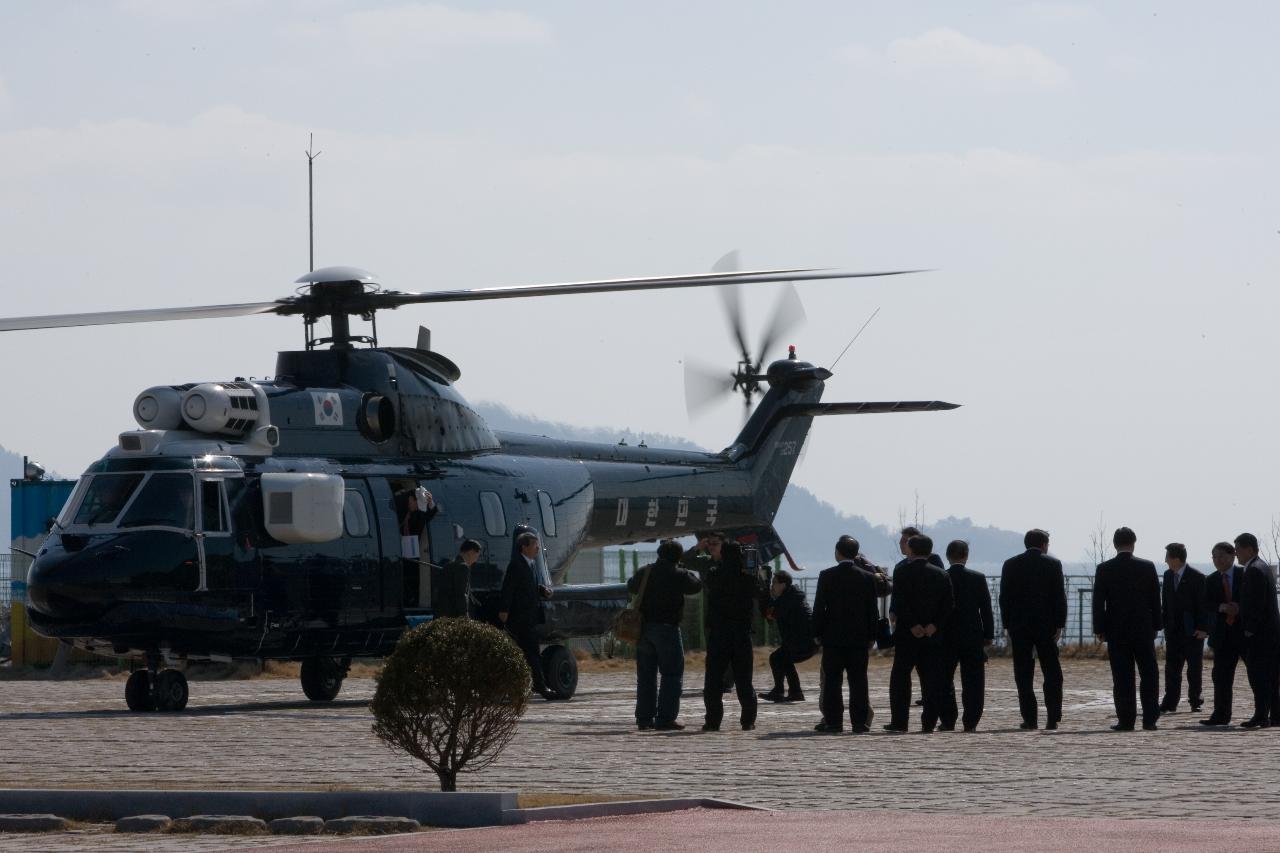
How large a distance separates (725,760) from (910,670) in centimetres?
383

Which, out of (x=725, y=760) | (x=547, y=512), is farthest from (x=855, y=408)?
(x=725, y=760)

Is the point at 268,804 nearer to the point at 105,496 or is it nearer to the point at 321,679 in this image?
the point at 105,496

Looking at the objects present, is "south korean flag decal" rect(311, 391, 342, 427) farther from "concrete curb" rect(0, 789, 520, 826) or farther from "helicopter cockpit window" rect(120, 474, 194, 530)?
"concrete curb" rect(0, 789, 520, 826)

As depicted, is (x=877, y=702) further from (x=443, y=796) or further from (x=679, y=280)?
(x=443, y=796)

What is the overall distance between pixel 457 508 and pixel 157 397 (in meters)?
3.51

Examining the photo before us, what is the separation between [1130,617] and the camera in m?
16.7

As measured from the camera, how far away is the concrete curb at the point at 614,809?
377 inches

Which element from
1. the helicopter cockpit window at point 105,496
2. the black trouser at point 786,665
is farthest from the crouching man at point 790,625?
the helicopter cockpit window at point 105,496

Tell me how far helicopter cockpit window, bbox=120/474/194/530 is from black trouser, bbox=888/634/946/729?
6.68 metres

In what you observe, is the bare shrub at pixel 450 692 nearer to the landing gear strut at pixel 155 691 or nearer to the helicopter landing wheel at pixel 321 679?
the landing gear strut at pixel 155 691

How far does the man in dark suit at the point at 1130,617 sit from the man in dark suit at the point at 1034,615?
360 millimetres

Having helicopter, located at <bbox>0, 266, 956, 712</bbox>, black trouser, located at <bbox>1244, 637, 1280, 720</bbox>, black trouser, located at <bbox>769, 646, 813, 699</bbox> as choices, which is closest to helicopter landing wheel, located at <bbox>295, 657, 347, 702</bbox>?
helicopter, located at <bbox>0, 266, 956, 712</bbox>

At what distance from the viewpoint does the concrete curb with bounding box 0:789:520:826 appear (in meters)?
9.59

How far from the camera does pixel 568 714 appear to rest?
19.3 m
